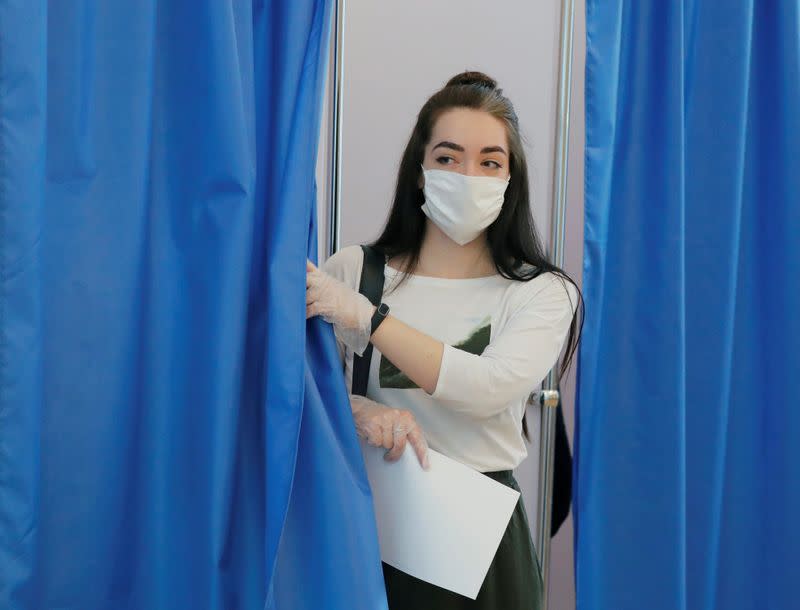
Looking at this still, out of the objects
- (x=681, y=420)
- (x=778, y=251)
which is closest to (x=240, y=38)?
(x=681, y=420)

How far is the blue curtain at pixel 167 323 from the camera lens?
0.88 m

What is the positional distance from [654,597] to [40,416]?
44.2 inches

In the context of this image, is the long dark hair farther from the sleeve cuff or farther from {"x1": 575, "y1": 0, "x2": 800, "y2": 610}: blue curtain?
the sleeve cuff

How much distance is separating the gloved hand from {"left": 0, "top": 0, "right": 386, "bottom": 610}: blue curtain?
0.21 feet

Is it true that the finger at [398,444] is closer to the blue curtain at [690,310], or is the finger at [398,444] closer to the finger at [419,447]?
the finger at [419,447]

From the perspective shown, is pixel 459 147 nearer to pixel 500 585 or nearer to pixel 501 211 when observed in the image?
pixel 501 211

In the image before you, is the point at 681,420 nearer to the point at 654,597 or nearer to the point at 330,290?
the point at 654,597

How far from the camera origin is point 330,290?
1.13 m

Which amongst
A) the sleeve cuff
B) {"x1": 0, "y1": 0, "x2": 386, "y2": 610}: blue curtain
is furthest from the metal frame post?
{"x1": 0, "y1": 0, "x2": 386, "y2": 610}: blue curtain

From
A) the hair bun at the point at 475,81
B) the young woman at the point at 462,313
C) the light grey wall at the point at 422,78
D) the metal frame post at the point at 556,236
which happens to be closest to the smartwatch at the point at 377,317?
the young woman at the point at 462,313

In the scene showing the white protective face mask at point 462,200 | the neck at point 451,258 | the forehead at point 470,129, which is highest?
the forehead at point 470,129

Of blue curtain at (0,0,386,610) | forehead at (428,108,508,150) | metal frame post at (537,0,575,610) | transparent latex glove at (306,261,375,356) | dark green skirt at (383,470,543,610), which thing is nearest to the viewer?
blue curtain at (0,0,386,610)

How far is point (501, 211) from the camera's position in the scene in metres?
1.45

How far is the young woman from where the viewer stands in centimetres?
118
